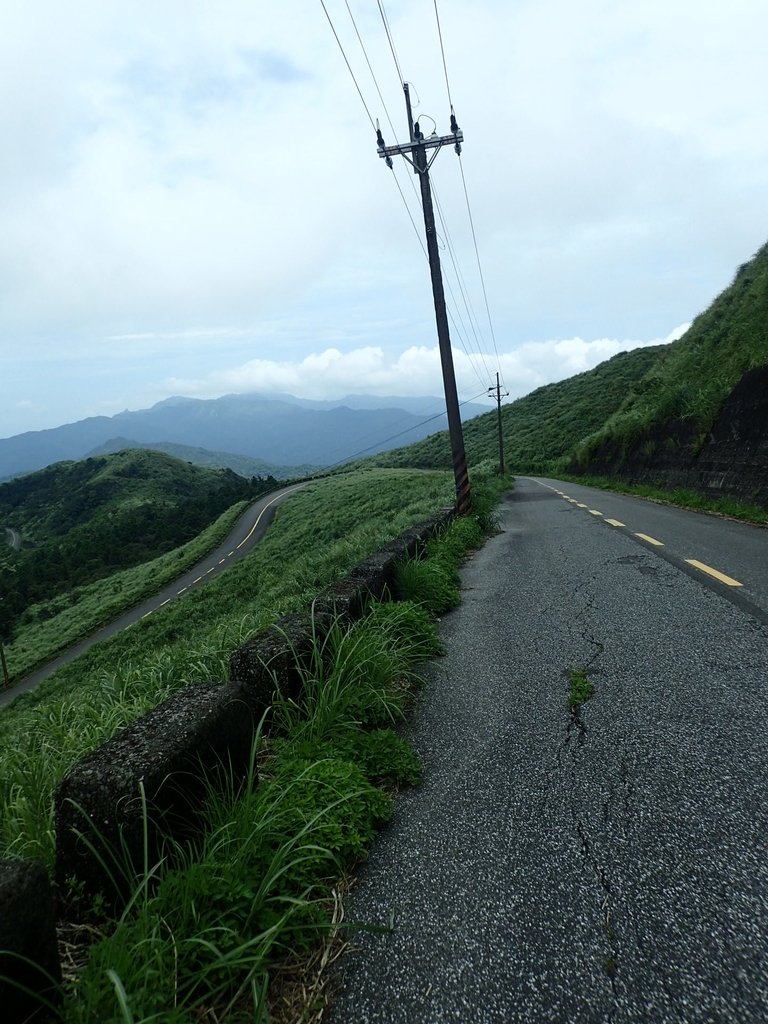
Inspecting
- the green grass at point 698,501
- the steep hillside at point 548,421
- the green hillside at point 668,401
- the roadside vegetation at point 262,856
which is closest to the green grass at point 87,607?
the steep hillside at point 548,421

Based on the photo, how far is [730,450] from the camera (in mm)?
13547

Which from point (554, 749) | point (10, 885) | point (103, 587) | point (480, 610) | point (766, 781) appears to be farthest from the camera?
point (103, 587)

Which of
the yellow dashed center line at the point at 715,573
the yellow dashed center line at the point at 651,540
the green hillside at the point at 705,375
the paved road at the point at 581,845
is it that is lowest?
the yellow dashed center line at the point at 651,540

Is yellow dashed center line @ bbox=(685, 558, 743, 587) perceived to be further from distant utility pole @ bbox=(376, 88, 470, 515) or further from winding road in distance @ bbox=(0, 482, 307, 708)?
winding road in distance @ bbox=(0, 482, 307, 708)

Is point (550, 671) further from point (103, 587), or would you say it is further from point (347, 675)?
point (103, 587)

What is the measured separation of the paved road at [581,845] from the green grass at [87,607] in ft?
133

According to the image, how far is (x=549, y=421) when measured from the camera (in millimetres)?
67375

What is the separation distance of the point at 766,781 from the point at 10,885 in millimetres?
2744

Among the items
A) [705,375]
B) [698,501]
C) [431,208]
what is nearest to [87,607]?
[431,208]

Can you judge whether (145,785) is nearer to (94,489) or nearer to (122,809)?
(122,809)

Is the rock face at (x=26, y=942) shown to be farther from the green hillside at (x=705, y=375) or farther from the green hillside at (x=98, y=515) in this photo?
the green hillside at (x=98, y=515)

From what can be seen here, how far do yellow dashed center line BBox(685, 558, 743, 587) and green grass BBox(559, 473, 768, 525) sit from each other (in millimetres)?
4394

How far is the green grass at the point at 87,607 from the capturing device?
38.9m

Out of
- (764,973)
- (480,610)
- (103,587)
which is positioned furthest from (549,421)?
(764,973)
